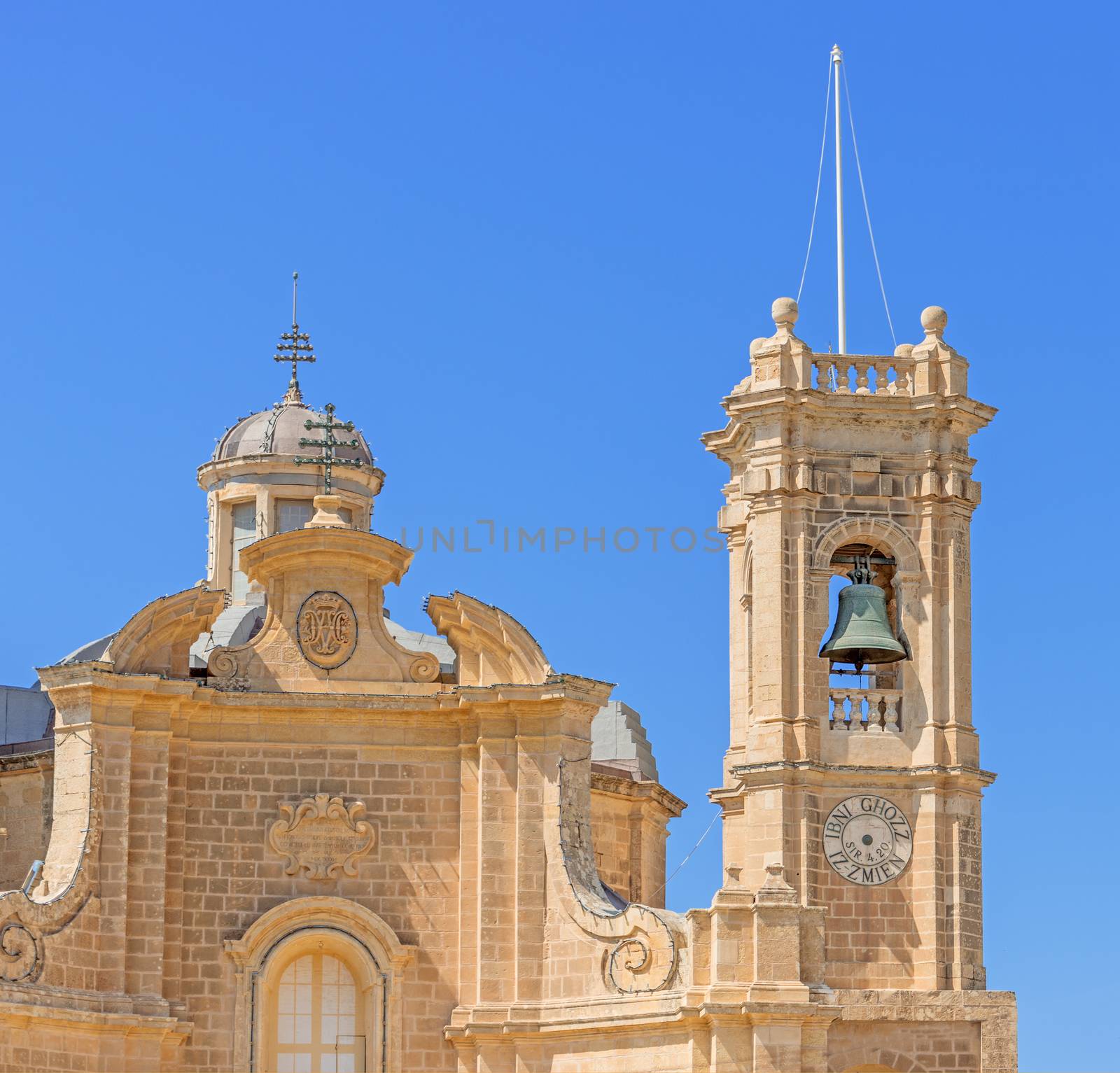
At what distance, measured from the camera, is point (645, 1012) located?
123 ft

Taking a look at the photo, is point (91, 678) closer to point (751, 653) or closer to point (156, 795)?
point (156, 795)

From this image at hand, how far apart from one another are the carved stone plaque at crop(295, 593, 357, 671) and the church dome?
10.8m

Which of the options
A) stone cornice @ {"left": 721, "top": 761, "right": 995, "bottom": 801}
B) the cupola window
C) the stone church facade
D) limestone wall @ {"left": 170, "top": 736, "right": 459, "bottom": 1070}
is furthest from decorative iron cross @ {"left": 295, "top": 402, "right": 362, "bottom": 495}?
the cupola window

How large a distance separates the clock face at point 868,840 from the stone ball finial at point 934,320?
20.2 feet

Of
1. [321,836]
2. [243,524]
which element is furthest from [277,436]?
[321,836]

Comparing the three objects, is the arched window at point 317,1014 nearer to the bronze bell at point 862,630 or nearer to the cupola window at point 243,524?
the bronze bell at point 862,630

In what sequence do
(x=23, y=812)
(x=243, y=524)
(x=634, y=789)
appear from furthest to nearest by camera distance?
(x=243, y=524) < (x=634, y=789) < (x=23, y=812)

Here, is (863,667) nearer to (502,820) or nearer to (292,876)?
(502,820)

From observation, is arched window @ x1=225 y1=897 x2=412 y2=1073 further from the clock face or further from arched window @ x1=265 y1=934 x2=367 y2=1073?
the clock face

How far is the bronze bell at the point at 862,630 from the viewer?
39.8 meters

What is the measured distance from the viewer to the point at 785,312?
41.2 metres

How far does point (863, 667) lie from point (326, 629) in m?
6.86

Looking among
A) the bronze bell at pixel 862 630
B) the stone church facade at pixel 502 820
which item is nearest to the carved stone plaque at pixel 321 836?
the stone church facade at pixel 502 820

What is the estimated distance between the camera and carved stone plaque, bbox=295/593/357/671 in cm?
3978
